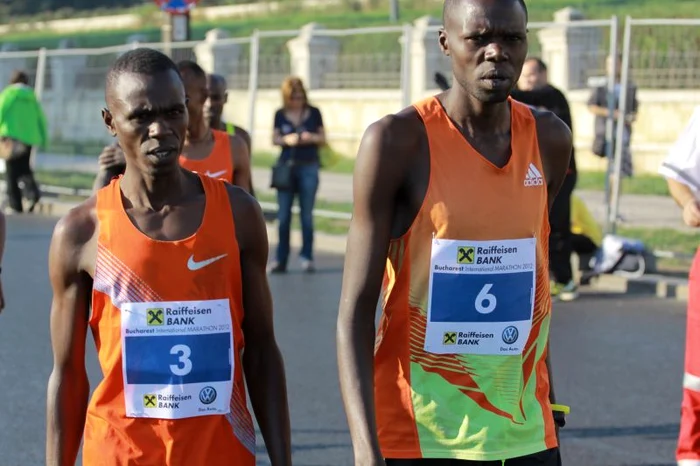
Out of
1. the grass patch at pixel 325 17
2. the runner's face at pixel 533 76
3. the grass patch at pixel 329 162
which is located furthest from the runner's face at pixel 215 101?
the grass patch at pixel 325 17

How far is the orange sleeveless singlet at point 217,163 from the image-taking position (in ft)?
25.2

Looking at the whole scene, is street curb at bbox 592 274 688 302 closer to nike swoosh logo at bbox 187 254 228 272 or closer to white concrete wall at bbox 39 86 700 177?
white concrete wall at bbox 39 86 700 177

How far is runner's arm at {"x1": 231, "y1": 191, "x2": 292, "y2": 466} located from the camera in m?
3.59

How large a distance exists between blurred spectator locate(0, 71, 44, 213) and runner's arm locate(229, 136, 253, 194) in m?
10.9

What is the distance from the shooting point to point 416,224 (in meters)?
3.46

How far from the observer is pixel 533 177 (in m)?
3.57

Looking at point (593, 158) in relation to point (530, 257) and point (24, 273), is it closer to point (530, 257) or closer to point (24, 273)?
point (24, 273)

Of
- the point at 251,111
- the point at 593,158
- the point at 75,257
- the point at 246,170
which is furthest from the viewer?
the point at 593,158

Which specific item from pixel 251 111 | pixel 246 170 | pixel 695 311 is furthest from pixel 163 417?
pixel 251 111

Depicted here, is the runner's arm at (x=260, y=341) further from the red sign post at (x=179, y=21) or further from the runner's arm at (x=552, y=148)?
the red sign post at (x=179, y=21)

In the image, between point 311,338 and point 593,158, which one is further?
point 593,158

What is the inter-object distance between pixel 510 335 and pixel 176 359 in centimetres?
82

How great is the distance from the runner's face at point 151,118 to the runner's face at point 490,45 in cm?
72

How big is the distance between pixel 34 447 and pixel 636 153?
8961 millimetres
